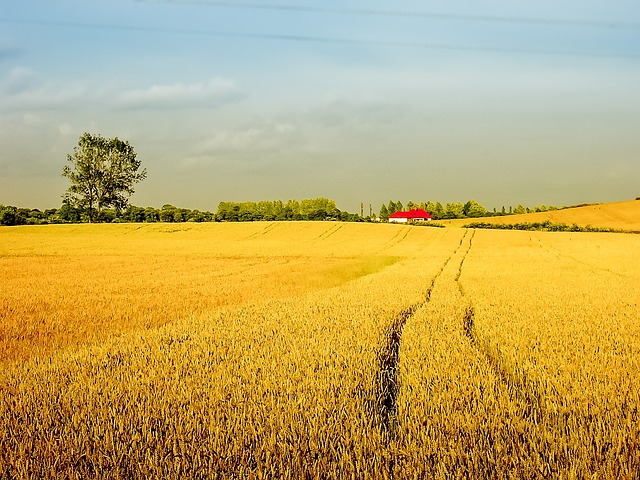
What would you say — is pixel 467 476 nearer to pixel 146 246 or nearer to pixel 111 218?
pixel 146 246

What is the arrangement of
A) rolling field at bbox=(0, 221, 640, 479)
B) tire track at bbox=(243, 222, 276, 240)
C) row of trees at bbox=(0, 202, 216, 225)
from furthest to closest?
row of trees at bbox=(0, 202, 216, 225) < tire track at bbox=(243, 222, 276, 240) < rolling field at bbox=(0, 221, 640, 479)

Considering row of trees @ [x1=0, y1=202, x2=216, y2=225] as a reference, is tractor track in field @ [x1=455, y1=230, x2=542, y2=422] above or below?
below

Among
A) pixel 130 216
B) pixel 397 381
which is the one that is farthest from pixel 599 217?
pixel 397 381

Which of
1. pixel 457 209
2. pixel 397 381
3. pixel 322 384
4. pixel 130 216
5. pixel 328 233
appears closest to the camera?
pixel 322 384

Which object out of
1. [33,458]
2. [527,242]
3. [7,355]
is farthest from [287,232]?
[33,458]

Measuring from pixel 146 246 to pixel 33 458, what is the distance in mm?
37028

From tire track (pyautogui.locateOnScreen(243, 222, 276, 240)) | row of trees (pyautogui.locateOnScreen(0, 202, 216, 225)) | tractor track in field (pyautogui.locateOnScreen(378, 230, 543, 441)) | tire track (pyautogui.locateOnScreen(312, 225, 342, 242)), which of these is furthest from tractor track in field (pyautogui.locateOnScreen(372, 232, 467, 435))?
row of trees (pyautogui.locateOnScreen(0, 202, 216, 225))

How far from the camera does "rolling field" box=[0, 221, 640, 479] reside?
3.67 metres

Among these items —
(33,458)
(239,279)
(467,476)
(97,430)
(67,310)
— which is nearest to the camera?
(467,476)

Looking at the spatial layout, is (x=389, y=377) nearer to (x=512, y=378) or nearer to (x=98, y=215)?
(x=512, y=378)

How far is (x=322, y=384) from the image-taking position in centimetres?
527

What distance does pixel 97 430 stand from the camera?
4.12 m

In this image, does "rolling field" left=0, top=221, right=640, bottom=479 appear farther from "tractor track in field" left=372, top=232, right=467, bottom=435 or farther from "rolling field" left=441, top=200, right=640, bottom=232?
"rolling field" left=441, top=200, right=640, bottom=232

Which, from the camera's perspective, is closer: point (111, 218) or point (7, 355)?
point (7, 355)
